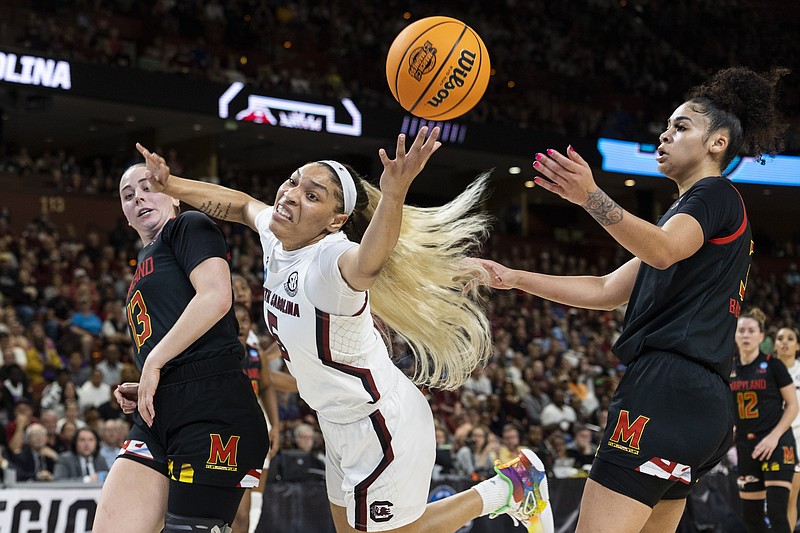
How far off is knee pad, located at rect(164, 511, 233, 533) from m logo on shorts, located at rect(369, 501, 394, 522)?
63 centimetres

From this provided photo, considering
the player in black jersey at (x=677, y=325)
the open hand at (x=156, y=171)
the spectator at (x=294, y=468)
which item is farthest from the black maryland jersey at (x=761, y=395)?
the open hand at (x=156, y=171)

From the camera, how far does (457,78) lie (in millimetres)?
4871

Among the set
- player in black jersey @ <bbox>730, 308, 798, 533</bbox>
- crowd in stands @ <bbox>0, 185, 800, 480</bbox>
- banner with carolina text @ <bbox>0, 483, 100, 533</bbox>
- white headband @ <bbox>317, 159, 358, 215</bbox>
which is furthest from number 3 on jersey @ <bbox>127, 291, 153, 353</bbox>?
player in black jersey @ <bbox>730, 308, 798, 533</bbox>

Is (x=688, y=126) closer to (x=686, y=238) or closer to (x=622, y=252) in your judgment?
(x=686, y=238)

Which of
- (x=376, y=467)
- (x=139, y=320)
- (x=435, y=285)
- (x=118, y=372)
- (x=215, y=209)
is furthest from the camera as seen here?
(x=118, y=372)

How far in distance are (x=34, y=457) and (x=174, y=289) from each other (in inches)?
241

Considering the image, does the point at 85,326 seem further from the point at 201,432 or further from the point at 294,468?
the point at 201,432

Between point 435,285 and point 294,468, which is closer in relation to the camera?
point 435,285

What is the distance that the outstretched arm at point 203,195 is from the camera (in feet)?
13.1

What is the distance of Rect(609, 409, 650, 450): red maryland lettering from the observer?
3.51 metres

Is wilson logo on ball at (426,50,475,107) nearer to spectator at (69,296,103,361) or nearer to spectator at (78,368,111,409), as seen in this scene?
spectator at (78,368,111,409)

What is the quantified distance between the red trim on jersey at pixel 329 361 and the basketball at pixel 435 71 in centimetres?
151

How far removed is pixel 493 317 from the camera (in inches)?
723

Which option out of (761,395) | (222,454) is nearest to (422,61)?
(222,454)
